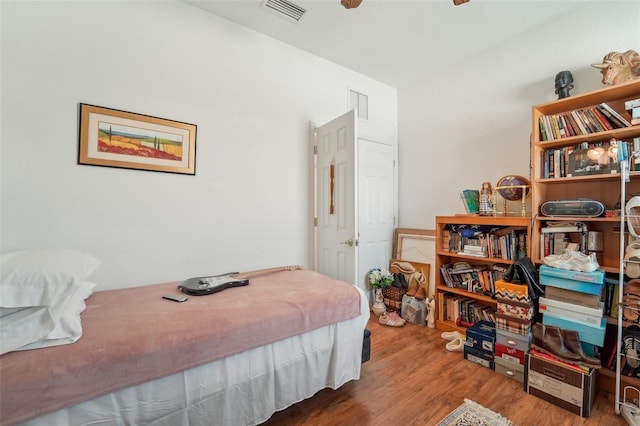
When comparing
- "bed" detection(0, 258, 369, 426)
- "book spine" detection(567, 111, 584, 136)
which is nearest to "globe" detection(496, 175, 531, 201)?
"book spine" detection(567, 111, 584, 136)

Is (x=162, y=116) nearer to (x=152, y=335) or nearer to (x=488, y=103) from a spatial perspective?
(x=152, y=335)

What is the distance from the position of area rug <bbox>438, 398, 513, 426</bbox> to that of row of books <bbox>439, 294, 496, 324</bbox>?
3.39 ft

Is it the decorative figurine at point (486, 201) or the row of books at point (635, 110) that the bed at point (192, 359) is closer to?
the decorative figurine at point (486, 201)

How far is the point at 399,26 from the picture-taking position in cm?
257

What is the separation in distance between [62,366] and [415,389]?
1.91 meters

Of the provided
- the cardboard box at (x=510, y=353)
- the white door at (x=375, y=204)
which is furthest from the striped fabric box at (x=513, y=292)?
the white door at (x=375, y=204)

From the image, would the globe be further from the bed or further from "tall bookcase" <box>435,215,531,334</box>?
the bed

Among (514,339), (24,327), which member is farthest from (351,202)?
(24,327)

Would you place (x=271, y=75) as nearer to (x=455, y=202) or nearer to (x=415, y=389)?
(x=455, y=202)

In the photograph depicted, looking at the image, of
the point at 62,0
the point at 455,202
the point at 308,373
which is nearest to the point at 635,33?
the point at 455,202

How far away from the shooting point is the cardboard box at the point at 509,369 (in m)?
1.97

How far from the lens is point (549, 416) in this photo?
1633 millimetres

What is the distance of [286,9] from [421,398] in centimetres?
311

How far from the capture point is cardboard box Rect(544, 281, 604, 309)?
5.91ft
